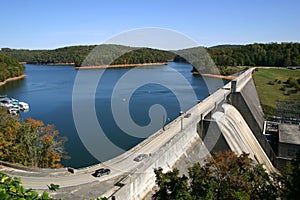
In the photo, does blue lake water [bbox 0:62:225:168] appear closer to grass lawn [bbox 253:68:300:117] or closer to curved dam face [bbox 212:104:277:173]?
curved dam face [bbox 212:104:277:173]

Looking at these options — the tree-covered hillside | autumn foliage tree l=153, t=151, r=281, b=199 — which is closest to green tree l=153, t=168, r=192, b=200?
autumn foliage tree l=153, t=151, r=281, b=199

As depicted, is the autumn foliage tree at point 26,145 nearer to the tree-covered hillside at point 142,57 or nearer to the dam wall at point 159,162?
the dam wall at point 159,162

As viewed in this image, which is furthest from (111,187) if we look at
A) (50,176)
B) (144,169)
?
(50,176)

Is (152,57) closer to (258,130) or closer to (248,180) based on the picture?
(258,130)

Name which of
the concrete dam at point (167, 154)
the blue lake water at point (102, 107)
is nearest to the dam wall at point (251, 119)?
the concrete dam at point (167, 154)

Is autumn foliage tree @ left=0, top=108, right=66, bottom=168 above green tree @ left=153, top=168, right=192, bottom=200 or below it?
below

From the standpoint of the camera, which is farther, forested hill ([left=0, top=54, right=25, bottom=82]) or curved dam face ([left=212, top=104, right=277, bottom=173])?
forested hill ([left=0, top=54, right=25, bottom=82])
